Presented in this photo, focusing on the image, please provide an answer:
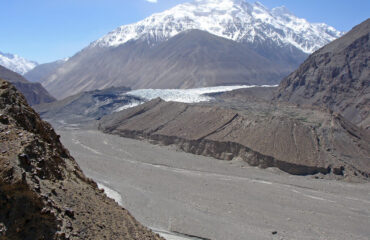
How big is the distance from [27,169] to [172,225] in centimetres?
1354

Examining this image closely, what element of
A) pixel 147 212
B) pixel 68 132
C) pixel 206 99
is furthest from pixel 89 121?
pixel 147 212

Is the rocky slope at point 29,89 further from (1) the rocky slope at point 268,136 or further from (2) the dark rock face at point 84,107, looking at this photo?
(1) the rocky slope at point 268,136

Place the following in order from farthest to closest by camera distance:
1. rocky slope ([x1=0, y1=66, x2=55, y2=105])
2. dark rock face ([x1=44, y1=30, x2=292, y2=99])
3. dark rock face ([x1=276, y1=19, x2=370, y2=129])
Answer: dark rock face ([x1=44, y1=30, x2=292, y2=99]) < rocky slope ([x1=0, y1=66, x2=55, y2=105]) < dark rock face ([x1=276, y1=19, x2=370, y2=129])

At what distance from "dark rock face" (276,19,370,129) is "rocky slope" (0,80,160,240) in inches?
2462

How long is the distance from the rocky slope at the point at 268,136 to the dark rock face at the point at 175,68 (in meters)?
78.9

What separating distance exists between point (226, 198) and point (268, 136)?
16.2 m

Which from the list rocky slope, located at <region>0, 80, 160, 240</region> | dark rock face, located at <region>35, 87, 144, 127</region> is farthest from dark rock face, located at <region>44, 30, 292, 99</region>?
rocky slope, located at <region>0, 80, 160, 240</region>

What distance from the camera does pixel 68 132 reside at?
6475 centimetres

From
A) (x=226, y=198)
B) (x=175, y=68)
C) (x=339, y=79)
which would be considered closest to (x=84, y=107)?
(x=339, y=79)

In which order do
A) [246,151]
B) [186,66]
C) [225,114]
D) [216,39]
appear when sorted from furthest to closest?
[216,39]
[186,66]
[225,114]
[246,151]

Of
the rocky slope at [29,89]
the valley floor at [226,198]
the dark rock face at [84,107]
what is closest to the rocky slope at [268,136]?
the valley floor at [226,198]

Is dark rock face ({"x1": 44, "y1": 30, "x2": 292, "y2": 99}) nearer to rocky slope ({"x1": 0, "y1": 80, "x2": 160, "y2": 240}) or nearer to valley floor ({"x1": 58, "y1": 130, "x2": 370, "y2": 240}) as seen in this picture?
valley floor ({"x1": 58, "y1": 130, "x2": 370, "y2": 240})

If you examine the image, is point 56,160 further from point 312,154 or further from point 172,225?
point 312,154

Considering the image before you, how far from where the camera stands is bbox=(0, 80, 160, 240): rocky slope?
9750 millimetres
